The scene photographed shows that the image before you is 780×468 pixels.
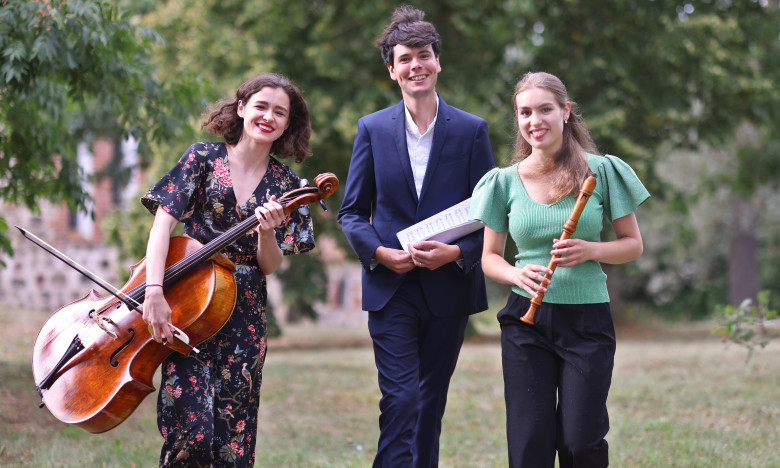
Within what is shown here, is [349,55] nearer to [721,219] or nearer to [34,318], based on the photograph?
[34,318]

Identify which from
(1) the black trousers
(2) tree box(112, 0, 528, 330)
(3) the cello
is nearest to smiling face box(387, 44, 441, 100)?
(3) the cello

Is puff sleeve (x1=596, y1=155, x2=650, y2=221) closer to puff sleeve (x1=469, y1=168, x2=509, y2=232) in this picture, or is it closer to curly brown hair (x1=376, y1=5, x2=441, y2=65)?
puff sleeve (x1=469, y1=168, x2=509, y2=232)

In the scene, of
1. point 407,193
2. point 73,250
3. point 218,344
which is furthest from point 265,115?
point 73,250

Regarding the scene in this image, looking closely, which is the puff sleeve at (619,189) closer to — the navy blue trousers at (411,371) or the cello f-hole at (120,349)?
the navy blue trousers at (411,371)

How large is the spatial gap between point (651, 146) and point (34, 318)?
12317mm

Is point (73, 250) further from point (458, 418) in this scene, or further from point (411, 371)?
point (411, 371)

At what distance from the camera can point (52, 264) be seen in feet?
81.4

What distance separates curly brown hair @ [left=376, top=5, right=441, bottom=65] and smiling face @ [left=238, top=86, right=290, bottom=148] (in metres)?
0.61

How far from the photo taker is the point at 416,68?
4520mm

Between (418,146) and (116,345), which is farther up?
(418,146)

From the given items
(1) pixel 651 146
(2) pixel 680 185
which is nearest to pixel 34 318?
(1) pixel 651 146

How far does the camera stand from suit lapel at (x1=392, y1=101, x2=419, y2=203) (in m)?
4.55

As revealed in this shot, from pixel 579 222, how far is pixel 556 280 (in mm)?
281

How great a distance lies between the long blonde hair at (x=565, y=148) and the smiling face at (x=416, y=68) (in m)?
0.56
